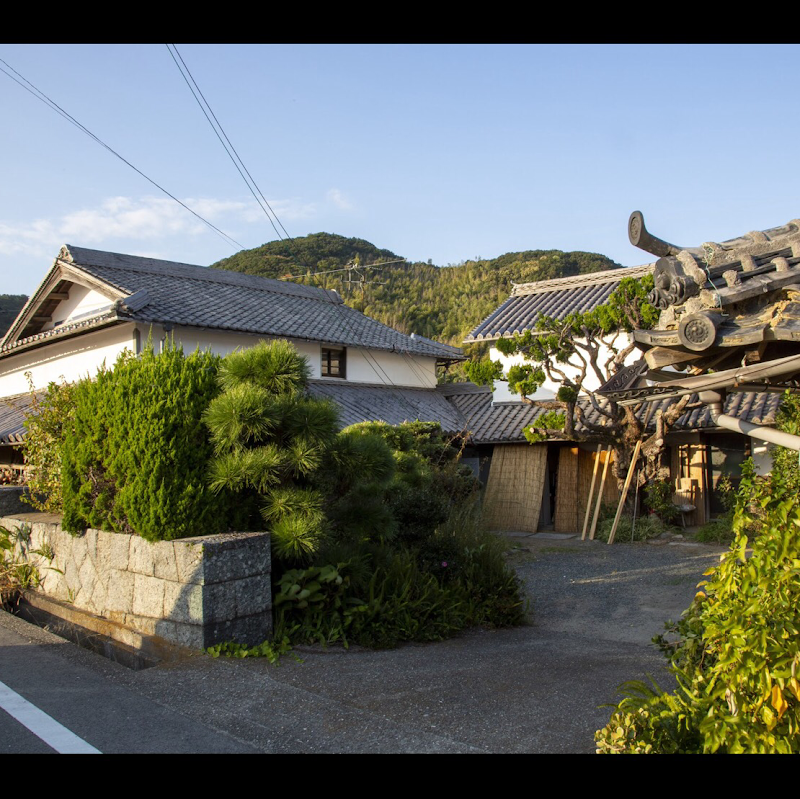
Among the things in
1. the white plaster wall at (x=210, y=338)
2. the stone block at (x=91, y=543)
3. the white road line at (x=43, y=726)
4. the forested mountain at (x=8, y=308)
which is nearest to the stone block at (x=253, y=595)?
the white road line at (x=43, y=726)

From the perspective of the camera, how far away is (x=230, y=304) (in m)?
19.3

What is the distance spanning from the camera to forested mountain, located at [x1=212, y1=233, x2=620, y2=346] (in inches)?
1580

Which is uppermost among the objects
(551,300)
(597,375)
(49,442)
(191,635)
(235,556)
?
(551,300)

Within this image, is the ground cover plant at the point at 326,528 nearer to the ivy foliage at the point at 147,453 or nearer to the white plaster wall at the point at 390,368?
the ivy foliage at the point at 147,453

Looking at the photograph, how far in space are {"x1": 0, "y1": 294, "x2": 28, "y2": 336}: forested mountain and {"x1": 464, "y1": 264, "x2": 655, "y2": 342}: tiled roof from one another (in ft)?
73.5

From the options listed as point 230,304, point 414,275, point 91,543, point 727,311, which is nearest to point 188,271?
point 230,304

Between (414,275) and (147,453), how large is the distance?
4470 centimetres

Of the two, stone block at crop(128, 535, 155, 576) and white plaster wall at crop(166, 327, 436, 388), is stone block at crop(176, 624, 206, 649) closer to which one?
stone block at crop(128, 535, 155, 576)

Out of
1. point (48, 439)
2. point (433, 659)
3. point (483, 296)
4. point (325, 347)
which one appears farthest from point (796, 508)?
point (483, 296)

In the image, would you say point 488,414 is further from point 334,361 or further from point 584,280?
point 584,280

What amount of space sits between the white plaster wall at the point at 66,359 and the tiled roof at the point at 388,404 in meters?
4.82

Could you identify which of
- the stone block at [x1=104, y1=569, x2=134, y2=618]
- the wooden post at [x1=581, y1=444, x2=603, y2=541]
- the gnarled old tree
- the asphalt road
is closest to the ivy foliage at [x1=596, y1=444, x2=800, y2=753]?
the asphalt road
